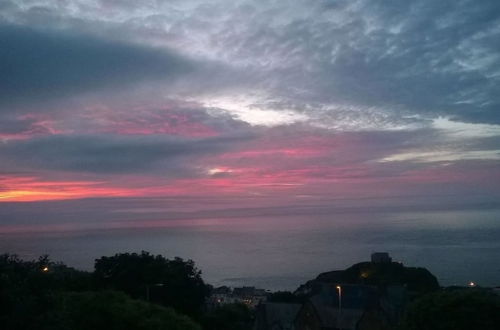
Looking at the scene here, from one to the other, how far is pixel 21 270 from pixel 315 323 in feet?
64.0

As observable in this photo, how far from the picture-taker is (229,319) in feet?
102

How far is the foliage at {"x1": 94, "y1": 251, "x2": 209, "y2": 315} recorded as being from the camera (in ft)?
92.2

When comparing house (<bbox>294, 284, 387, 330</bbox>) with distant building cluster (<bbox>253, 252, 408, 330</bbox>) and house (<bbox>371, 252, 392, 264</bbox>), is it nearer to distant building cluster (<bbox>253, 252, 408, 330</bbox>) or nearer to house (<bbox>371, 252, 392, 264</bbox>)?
distant building cluster (<bbox>253, 252, 408, 330</bbox>)

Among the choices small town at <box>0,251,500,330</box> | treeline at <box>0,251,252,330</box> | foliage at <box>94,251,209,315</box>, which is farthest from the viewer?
foliage at <box>94,251,209,315</box>

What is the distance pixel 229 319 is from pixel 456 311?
17.6m

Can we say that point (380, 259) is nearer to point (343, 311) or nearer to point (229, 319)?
point (229, 319)

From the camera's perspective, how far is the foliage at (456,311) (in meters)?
15.4

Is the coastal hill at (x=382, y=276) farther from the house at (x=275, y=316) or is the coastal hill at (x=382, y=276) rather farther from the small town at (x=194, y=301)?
the house at (x=275, y=316)

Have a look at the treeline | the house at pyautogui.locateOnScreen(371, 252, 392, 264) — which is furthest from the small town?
the house at pyautogui.locateOnScreen(371, 252, 392, 264)

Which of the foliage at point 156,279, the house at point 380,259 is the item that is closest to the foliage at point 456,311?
the foliage at point 156,279

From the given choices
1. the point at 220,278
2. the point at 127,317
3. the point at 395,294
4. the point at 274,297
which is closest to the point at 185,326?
the point at 127,317

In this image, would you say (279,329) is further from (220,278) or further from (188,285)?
(220,278)

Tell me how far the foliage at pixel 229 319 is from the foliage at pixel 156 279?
143 centimetres

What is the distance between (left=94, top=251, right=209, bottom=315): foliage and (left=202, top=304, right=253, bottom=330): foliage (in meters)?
1.43
